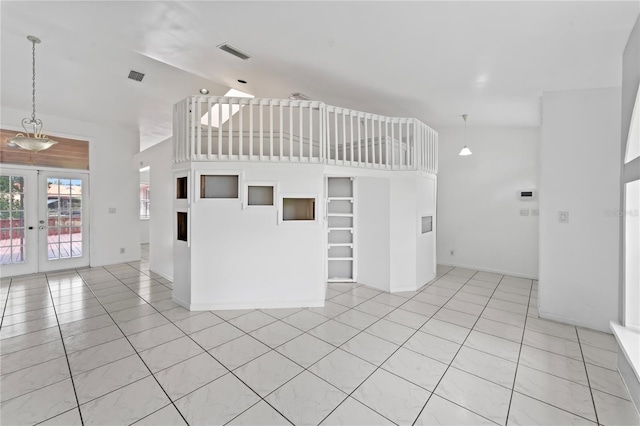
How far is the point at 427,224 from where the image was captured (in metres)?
4.90

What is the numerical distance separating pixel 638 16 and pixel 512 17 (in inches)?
34.0

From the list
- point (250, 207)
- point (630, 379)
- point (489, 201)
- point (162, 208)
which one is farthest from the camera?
point (489, 201)

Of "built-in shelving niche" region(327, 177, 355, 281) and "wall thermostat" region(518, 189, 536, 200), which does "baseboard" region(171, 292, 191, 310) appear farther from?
"wall thermostat" region(518, 189, 536, 200)

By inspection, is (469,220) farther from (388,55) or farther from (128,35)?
(128,35)

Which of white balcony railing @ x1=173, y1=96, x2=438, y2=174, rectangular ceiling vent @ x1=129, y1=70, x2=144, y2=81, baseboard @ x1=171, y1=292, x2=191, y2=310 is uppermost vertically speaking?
rectangular ceiling vent @ x1=129, y1=70, x2=144, y2=81

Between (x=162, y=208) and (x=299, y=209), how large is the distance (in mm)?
3026

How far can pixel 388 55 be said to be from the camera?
3043 mm

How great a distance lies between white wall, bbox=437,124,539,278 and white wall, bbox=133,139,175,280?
5.58 m

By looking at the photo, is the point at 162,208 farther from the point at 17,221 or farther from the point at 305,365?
the point at 305,365

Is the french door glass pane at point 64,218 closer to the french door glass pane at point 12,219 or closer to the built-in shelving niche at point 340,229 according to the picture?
the french door glass pane at point 12,219

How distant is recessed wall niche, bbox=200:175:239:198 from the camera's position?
11.8ft

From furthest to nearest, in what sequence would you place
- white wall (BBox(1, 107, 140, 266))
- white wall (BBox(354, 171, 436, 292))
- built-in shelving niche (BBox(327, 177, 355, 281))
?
A: white wall (BBox(1, 107, 140, 266)) < built-in shelving niche (BBox(327, 177, 355, 281)) < white wall (BBox(354, 171, 436, 292))

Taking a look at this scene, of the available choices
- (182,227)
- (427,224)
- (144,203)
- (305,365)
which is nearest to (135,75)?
(182,227)

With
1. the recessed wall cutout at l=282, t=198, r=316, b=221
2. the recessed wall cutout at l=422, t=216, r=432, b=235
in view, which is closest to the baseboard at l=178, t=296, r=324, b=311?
the recessed wall cutout at l=282, t=198, r=316, b=221
